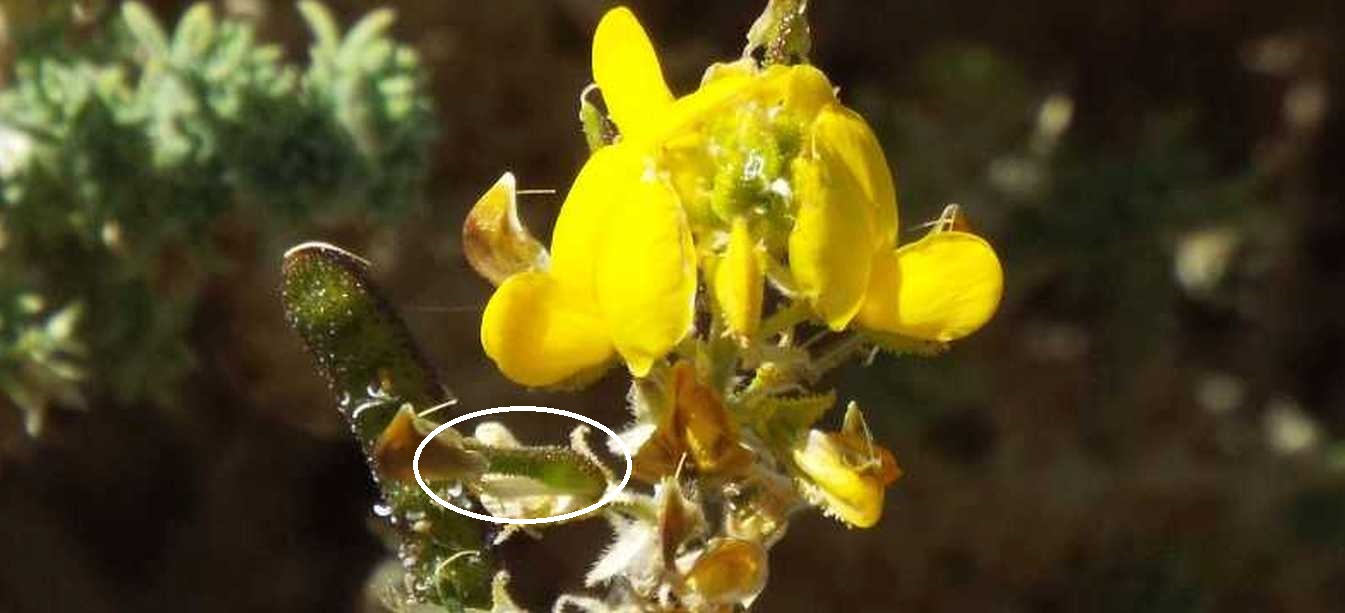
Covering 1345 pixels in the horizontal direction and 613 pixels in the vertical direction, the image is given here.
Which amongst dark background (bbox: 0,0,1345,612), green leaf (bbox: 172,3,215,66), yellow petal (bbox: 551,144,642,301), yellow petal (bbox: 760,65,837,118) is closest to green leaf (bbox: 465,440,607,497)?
yellow petal (bbox: 551,144,642,301)

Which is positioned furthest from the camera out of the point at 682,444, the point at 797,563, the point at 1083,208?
the point at 797,563

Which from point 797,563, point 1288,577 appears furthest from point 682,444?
point 1288,577

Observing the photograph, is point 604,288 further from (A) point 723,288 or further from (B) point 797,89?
(B) point 797,89

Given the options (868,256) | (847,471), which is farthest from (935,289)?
(847,471)

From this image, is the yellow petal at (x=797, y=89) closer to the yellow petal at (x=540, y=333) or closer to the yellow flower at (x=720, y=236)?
the yellow flower at (x=720, y=236)

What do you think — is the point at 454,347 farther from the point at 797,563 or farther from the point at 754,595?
the point at 754,595
